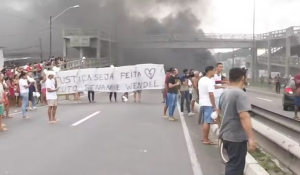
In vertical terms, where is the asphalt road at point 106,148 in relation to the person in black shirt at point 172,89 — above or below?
below

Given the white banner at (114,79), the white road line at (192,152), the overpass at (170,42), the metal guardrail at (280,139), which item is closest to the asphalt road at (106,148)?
the white road line at (192,152)

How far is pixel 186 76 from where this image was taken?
15.3 meters

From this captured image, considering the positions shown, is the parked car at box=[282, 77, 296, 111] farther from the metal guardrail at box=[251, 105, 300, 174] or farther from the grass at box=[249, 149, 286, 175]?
the grass at box=[249, 149, 286, 175]

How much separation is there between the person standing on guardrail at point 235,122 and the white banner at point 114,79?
1584 centimetres

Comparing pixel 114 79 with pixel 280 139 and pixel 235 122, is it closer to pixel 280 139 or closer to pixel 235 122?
pixel 280 139

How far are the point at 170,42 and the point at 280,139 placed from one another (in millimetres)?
55813

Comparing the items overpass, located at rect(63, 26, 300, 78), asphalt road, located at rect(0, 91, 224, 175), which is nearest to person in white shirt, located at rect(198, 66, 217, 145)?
asphalt road, located at rect(0, 91, 224, 175)

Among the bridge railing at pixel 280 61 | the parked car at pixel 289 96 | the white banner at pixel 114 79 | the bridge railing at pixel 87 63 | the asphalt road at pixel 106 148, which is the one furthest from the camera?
the bridge railing at pixel 280 61

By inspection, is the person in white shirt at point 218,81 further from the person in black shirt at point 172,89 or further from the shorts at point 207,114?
the person in black shirt at point 172,89

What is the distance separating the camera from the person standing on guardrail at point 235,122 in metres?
4.64

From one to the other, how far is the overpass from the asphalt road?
44199 millimetres

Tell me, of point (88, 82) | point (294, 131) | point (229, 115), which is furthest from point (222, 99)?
point (88, 82)

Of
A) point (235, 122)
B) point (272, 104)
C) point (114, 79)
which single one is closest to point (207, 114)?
point (235, 122)

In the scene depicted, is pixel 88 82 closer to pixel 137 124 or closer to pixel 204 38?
pixel 137 124
